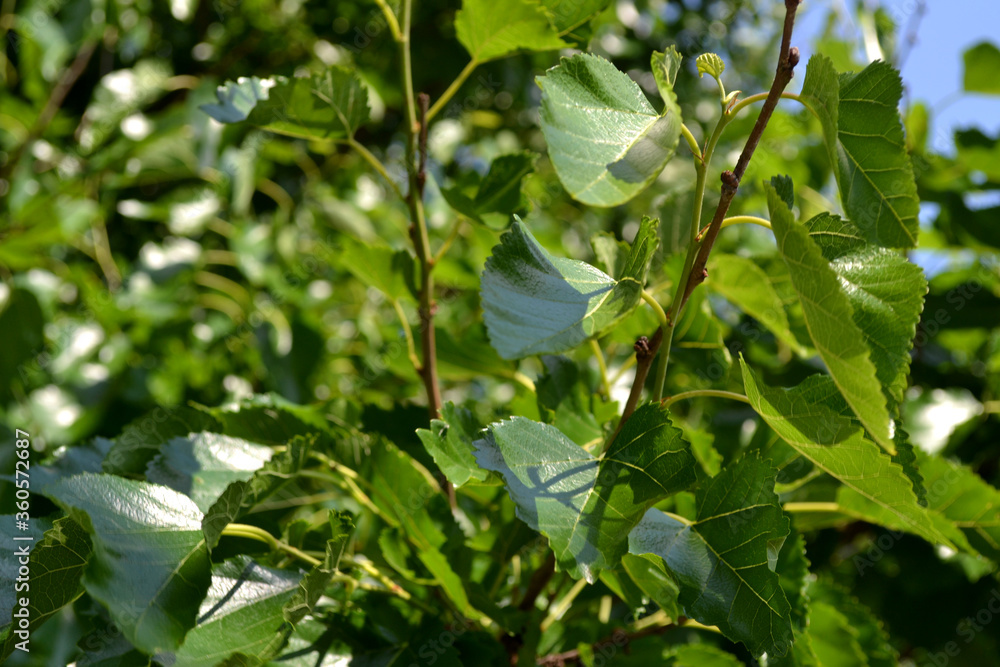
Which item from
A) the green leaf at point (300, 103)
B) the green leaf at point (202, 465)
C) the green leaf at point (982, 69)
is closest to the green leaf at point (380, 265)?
the green leaf at point (300, 103)

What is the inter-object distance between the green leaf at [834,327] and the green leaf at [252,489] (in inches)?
14.3

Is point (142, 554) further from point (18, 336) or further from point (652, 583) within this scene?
point (18, 336)

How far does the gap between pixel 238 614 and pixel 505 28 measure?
53 cm

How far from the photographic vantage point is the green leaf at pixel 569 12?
0.68 meters

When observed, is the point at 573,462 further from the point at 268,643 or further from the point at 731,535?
the point at 268,643

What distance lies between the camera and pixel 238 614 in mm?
523

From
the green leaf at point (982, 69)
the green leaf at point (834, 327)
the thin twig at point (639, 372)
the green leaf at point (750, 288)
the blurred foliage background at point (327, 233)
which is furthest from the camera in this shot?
the green leaf at point (982, 69)

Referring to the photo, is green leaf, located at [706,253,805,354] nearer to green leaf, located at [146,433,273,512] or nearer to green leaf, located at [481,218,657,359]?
green leaf, located at [481,218,657,359]

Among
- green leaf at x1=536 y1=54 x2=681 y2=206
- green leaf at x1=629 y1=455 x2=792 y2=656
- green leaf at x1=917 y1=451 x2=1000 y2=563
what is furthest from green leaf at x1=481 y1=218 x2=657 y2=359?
green leaf at x1=917 y1=451 x2=1000 y2=563

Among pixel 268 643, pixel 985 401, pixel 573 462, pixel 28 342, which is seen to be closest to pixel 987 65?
pixel 985 401

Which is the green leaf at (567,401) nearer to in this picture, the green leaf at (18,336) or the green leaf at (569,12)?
the green leaf at (569,12)

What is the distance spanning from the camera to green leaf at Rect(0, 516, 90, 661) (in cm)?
48

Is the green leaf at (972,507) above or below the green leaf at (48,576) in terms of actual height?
below

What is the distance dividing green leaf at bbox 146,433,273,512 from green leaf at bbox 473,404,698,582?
23 cm
